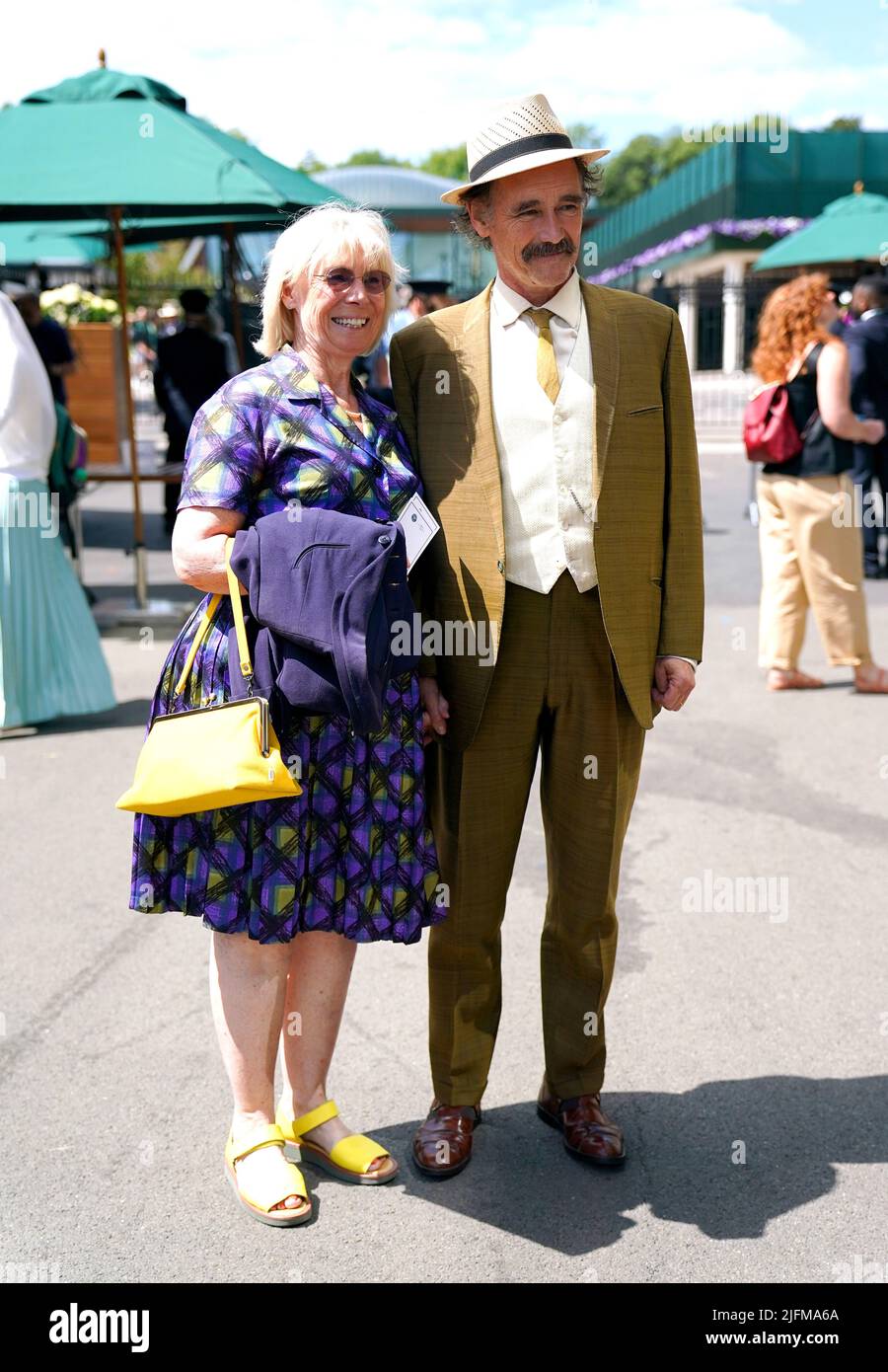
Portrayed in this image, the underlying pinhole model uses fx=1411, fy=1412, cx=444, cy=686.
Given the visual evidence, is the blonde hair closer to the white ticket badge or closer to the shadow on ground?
the white ticket badge

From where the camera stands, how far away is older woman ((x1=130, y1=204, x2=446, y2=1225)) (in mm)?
2758

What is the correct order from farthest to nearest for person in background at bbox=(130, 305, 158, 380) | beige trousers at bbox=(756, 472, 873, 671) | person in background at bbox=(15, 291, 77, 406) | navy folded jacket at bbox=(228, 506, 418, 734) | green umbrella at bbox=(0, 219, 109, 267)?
person in background at bbox=(130, 305, 158, 380) < green umbrella at bbox=(0, 219, 109, 267) < person in background at bbox=(15, 291, 77, 406) < beige trousers at bbox=(756, 472, 873, 671) < navy folded jacket at bbox=(228, 506, 418, 734)

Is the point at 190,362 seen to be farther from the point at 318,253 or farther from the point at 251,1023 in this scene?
the point at 251,1023

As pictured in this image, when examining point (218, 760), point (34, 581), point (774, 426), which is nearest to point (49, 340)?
point (34, 581)

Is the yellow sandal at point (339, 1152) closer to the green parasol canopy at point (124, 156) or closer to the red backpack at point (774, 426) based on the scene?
the red backpack at point (774, 426)

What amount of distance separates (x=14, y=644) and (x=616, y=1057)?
162 inches

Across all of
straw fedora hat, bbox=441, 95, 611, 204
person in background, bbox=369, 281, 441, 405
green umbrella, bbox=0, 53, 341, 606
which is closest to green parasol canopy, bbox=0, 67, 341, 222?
green umbrella, bbox=0, 53, 341, 606

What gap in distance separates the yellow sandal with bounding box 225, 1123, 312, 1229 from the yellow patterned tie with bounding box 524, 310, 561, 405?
169 cm

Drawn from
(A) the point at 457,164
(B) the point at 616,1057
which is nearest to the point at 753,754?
(B) the point at 616,1057

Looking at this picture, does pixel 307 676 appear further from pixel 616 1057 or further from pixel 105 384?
pixel 105 384

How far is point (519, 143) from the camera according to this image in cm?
288

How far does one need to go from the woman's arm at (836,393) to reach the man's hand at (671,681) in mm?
4274

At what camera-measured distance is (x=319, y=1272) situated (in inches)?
108

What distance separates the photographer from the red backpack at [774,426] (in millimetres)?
7137
